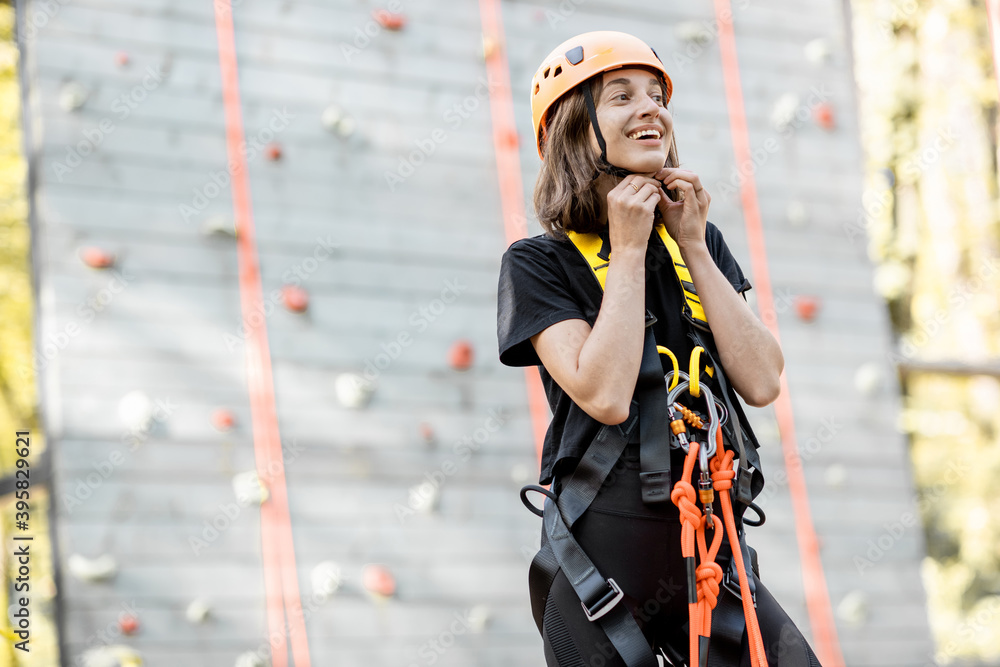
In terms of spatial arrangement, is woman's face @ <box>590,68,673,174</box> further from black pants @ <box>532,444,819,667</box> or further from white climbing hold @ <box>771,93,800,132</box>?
white climbing hold @ <box>771,93,800,132</box>

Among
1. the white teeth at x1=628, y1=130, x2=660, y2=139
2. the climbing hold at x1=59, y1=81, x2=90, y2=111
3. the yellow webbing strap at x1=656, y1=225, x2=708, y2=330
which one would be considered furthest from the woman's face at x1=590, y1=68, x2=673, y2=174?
the climbing hold at x1=59, y1=81, x2=90, y2=111

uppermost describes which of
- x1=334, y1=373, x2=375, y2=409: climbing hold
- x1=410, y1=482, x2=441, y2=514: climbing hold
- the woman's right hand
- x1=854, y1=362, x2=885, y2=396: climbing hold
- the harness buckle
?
the woman's right hand

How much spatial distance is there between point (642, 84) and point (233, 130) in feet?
9.93

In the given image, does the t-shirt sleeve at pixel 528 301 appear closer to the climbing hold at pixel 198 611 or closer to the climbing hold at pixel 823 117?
the climbing hold at pixel 198 611

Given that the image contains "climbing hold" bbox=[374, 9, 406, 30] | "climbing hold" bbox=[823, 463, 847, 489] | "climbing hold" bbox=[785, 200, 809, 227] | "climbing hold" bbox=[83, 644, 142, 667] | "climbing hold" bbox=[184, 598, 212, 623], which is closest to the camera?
"climbing hold" bbox=[83, 644, 142, 667]

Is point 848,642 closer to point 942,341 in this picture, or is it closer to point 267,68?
point 267,68

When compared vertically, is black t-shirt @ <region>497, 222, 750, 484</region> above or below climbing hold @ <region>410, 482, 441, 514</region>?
above

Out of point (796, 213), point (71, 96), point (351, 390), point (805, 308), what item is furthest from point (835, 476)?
point (71, 96)

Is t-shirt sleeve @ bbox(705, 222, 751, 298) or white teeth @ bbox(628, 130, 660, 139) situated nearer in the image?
white teeth @ bbox(628, 130, 660, 139)

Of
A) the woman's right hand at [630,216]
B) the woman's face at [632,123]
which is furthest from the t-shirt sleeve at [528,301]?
the woman's face at [632,123]

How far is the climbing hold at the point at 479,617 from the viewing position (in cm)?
431

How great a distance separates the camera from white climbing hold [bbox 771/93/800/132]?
544 cm

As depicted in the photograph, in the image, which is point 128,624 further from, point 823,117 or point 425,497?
point 823,117

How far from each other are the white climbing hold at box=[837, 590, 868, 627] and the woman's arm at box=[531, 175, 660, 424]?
396 centimetres
